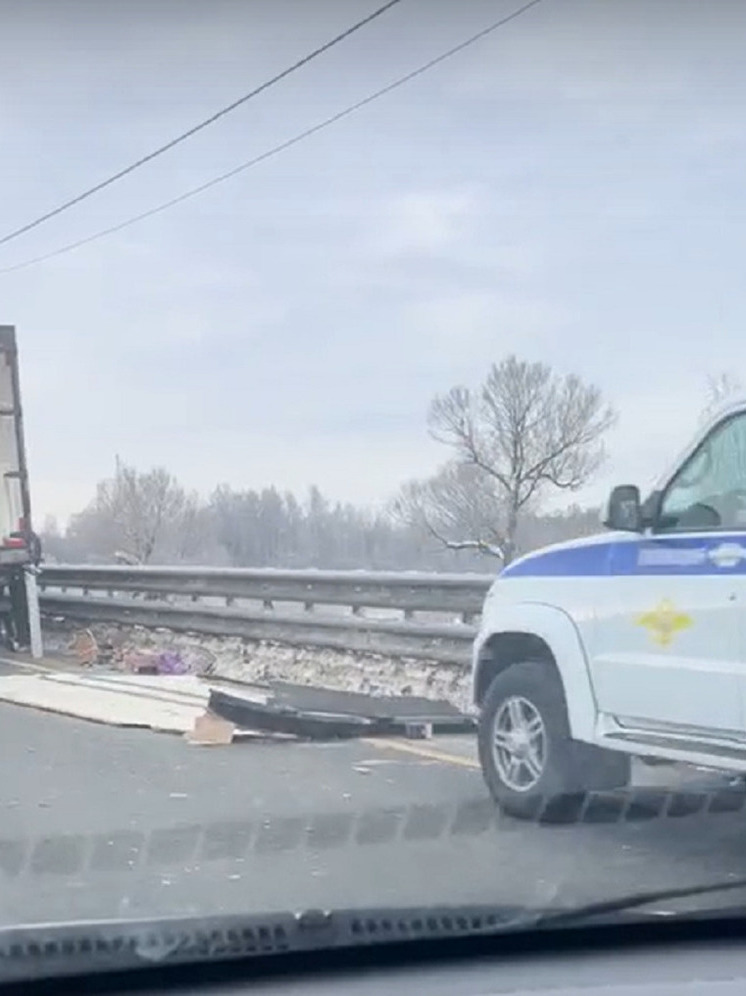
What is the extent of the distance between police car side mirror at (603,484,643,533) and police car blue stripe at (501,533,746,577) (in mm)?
105

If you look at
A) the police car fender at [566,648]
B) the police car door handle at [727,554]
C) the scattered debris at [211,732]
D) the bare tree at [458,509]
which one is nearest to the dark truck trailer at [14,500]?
the bare tree at [458,509]

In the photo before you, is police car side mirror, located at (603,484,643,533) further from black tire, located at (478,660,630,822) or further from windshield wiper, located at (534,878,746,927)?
windshield wiper, located at (534,878,746,927)

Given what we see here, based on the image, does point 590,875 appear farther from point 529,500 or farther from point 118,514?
point 118,514

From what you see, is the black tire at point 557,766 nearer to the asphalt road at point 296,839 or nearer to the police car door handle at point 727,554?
the asphalt road at point 296,839

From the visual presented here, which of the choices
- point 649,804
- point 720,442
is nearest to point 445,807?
point 649,804

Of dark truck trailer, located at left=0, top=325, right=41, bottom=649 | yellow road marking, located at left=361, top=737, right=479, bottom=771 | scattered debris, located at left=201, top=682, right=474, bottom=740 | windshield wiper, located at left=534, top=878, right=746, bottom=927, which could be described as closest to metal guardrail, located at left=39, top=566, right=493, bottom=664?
dark truck trailer, located at left=0, top=325, right=41, bottom=649

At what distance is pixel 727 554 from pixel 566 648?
3.87 ft

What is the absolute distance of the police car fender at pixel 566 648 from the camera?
7.61 metres

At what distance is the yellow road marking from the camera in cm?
1003

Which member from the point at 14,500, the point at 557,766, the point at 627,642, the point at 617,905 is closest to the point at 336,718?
the point at 557,766

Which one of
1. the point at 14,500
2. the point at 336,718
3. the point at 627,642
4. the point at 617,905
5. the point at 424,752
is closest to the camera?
the point at 617,905

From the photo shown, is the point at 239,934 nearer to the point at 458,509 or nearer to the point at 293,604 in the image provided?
the point at 293,604

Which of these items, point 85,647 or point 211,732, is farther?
point 85,647

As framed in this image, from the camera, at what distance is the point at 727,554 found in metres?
6.74
